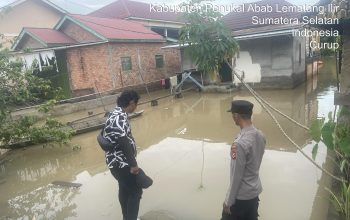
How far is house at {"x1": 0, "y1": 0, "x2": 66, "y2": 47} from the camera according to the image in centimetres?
2144

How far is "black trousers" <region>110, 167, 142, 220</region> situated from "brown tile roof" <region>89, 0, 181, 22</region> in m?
23.6

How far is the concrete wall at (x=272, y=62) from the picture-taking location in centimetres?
1577

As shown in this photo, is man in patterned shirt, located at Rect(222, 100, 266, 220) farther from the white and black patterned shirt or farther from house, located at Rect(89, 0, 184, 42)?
house, located at Rect(89, 0, 184, 42)

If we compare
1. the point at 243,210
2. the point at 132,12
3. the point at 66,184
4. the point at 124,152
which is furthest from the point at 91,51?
the point at 243,210

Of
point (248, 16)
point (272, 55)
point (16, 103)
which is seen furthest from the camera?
point (248, 16)

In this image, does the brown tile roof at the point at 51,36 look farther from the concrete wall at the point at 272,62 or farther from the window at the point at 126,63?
the concrete wall at the point at 272,62

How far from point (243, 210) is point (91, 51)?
1597 cm

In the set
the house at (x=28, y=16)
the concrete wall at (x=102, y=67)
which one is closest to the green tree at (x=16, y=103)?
the concrete wall at (x=102, y=67)

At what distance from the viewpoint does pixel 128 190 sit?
3.62m

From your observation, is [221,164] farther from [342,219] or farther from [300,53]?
[300,53]

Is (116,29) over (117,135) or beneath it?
over

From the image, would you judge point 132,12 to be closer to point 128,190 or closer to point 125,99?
point 125,99

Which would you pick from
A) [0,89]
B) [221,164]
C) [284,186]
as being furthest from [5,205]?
[284,186]

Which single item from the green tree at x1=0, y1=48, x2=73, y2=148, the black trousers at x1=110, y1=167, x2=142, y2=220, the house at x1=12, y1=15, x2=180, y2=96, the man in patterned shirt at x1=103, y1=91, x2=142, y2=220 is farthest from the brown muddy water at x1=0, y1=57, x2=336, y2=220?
the house at x1=12, y1=15, x2=180, y2=96
